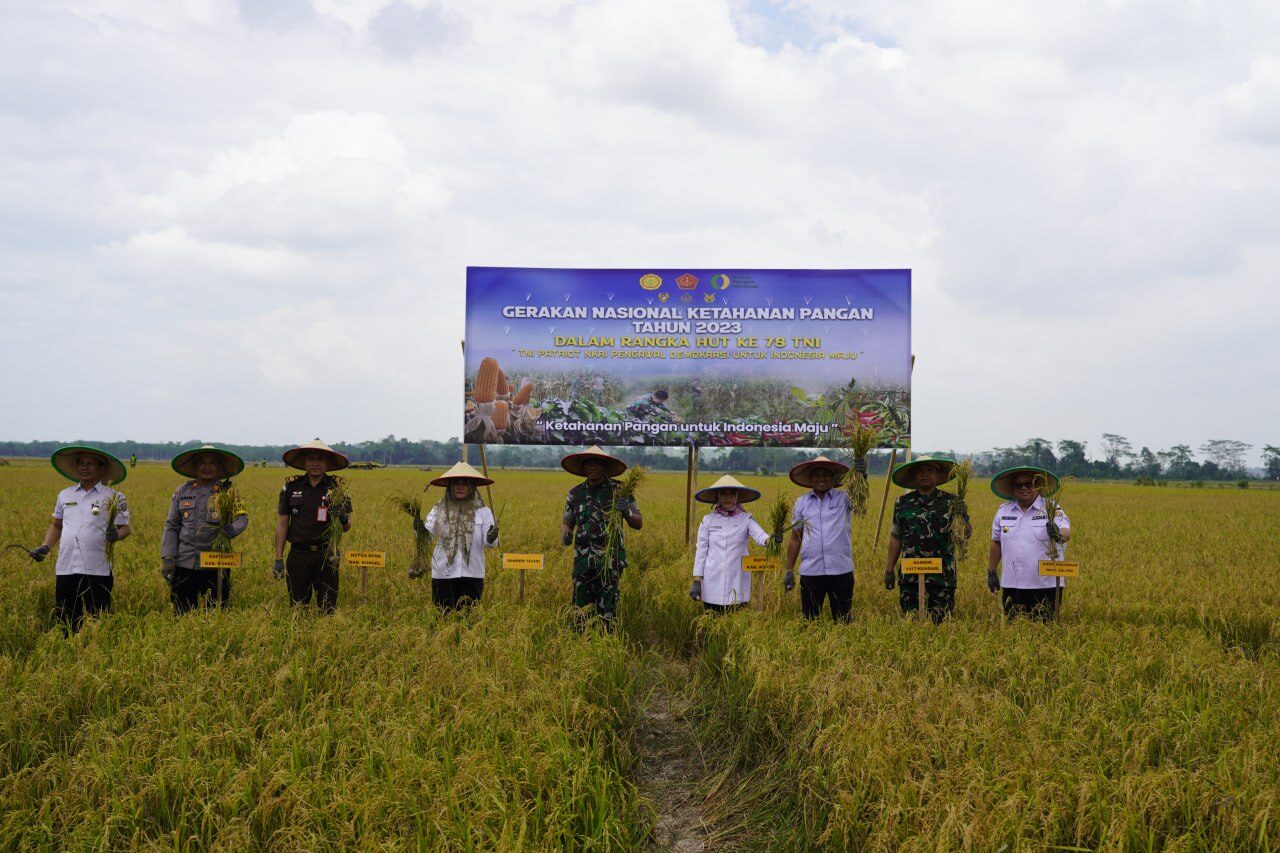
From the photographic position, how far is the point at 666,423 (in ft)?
34.1

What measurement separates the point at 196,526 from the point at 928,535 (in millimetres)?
5983

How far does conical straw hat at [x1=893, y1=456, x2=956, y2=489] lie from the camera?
6535 millimetres

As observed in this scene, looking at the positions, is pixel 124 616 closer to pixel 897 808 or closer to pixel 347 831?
pixel 347 831

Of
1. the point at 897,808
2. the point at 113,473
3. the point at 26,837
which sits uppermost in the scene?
the point at 113,473

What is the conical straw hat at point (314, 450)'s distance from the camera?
6.70 meters

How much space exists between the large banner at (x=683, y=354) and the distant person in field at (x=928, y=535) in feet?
12.2

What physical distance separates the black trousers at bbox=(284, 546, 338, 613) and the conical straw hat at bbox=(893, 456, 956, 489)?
16.1 feet

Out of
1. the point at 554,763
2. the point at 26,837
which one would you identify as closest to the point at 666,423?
the point at 554,763

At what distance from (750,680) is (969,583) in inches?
208

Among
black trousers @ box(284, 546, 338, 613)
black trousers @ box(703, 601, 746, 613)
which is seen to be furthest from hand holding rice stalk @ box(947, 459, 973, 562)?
black trousers @ box(284, 546, 338, 613)

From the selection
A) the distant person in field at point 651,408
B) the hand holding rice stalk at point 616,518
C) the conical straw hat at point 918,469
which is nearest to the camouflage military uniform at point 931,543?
the conical straw hat at point 918,469

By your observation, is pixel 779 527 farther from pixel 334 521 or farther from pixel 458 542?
pixel 334 521

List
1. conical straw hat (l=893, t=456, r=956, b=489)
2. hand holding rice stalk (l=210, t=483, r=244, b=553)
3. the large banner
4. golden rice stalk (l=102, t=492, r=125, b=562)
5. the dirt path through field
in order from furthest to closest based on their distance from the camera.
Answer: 1. the large banner
2. conical straw hat (l=893, t=456, r=956, b=489)
3. hand holding rice stalk (l=210, t=483, r=244, b=553)
4. golden rice stalk (l=102, t=492, r=125, b=562)
5. the dirt path through field

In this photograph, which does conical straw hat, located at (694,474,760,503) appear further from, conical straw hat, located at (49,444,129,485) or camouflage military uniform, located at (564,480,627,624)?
conical straw hat, located at (49,444,129,485)
